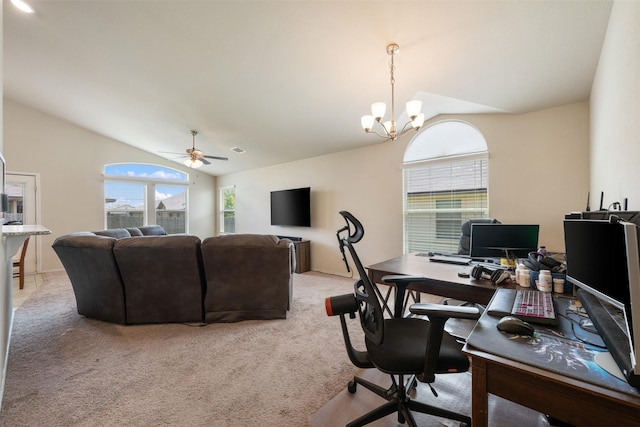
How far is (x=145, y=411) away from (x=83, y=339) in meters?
1.49

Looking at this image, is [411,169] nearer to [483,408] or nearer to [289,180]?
[289,180]

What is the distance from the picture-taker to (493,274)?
5.91 feet

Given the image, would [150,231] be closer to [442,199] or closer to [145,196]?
[145,196]

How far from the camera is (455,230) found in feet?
12.8

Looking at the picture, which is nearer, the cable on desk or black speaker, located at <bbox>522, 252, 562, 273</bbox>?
the cable on desk

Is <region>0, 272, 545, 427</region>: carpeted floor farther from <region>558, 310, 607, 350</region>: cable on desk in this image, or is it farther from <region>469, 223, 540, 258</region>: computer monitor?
<region>469, 223, 540, 258</region>: computer monitor

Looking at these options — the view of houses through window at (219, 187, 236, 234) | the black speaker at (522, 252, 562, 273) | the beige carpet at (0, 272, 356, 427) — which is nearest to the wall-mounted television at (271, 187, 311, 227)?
the view of houses through window at (219, 187, 236, 234)

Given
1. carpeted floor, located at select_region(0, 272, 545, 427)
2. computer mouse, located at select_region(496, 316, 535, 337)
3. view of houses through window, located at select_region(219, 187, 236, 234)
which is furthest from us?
view of houses through window, located at select_region(219, 187, 236, 234)

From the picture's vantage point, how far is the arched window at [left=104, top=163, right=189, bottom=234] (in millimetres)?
6312

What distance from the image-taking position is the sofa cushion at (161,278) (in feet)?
8.91

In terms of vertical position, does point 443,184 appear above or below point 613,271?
above

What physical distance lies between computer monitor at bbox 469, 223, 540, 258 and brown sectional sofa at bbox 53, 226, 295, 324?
1816 millimetres

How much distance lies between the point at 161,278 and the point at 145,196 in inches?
198

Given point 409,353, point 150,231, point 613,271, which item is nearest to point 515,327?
point 613,271
